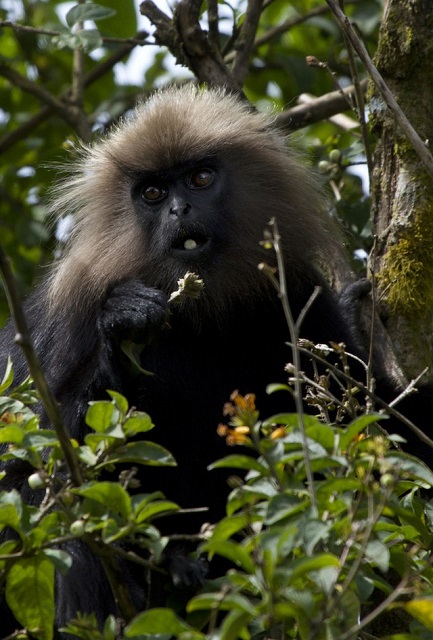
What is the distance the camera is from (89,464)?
2393mm

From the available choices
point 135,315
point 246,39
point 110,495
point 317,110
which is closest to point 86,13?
point 246,39

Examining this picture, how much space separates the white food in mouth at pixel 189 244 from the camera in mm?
4096

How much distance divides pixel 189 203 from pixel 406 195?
0.90m

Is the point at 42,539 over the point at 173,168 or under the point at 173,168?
under

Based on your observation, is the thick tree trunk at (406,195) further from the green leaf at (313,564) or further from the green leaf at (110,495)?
the green leaf at (313,564)

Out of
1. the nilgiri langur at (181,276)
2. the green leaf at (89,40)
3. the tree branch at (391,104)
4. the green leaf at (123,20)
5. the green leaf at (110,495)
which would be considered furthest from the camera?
the green leaf at (123,20)

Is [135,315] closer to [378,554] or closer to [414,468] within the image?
[414,468]

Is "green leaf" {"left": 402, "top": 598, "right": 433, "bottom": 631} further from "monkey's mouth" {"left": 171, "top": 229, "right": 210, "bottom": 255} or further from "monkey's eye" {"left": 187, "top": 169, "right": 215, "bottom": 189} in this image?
"monkey's eye" {"left": 187, "top": 169, "right": 215, "bottom": 189}

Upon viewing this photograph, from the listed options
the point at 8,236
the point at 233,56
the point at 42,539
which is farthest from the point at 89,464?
the point at 8,236

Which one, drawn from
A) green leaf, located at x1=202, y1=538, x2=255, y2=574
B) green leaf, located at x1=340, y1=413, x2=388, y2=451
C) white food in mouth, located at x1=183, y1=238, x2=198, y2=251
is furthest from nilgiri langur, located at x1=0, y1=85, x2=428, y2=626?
green leaf, located at x1=202, y1=538, x2=255, y2=574

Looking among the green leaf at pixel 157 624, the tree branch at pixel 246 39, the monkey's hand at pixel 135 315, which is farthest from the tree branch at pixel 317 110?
the green leaf at pixel 157 624

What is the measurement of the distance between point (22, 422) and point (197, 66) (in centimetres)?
279

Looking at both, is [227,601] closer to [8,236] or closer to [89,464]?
[89,464]

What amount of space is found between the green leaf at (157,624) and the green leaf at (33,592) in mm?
425
